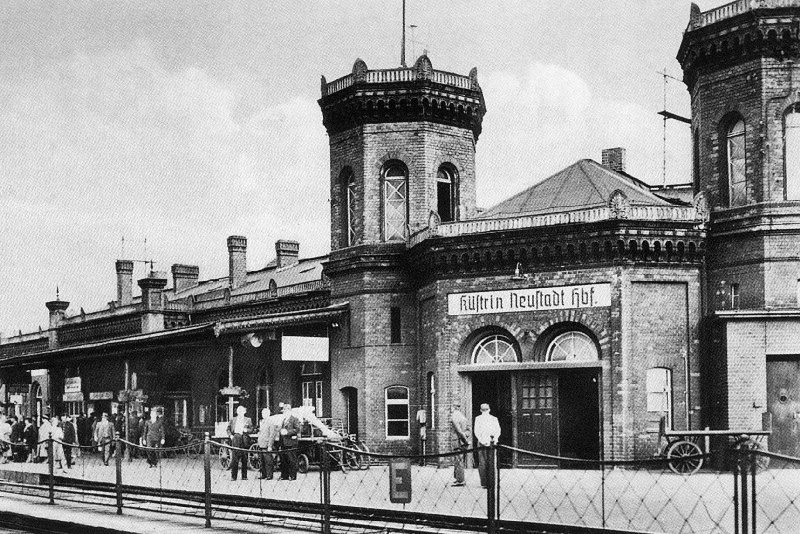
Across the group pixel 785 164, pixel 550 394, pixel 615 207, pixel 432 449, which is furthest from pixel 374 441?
pixel 785 164

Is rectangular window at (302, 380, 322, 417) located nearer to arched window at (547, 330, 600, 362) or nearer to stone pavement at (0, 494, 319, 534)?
arched window at (547, 330, 600, 362)

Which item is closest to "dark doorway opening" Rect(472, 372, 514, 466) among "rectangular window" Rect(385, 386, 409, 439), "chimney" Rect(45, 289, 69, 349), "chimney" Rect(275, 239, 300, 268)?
"rectangular window" Rect(385, 386, 409, 439)

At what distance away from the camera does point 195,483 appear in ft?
73.6

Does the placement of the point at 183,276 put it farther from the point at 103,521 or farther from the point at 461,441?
the point at 103,521

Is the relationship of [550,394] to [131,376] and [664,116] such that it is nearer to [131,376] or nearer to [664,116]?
[664,116]

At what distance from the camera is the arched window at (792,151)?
24453 millimetres

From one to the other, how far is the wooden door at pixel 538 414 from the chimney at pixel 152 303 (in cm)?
2251

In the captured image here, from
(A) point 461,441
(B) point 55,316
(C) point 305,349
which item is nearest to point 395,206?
(C) point 305,349

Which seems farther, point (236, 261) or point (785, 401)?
point (236, 261)

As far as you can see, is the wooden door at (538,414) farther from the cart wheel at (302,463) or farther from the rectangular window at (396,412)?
the cart wheel at (302,463)

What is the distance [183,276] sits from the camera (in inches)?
2122

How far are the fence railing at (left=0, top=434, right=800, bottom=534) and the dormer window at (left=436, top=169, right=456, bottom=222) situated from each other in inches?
284

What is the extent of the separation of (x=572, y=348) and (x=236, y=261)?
24225mm

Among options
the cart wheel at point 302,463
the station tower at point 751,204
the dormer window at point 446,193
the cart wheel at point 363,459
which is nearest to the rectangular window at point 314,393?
the cart wheel at point 363,459
